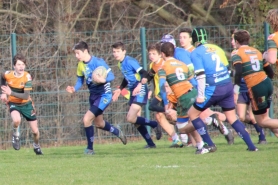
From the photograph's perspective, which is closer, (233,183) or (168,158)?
(233,183)

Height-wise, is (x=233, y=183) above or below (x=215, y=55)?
below

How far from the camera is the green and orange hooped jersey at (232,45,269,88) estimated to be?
10930 mm

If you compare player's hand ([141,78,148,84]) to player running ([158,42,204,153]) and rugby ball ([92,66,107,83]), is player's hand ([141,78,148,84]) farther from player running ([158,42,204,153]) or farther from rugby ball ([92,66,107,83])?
player running ([158,42,204,153])

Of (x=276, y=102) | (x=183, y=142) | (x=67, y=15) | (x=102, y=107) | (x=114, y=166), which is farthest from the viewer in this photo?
(x=67, y=15)

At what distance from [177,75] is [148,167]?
1.95 metres

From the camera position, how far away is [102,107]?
1247cm

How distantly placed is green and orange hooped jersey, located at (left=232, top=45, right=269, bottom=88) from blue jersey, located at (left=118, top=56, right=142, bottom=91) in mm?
2732

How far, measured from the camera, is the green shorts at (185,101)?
11.0 metres

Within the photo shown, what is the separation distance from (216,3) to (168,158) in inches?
404

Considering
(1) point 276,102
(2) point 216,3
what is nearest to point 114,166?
(1) point 276,102

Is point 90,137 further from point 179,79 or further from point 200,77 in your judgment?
point 200,77

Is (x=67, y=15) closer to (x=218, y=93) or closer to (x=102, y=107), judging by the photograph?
(x=102, y=107)

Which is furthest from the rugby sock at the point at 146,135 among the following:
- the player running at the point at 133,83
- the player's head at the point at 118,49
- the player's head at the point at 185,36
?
the player's head at the point at 185,36

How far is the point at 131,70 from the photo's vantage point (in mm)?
13312
